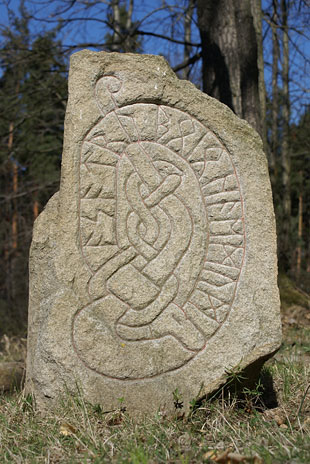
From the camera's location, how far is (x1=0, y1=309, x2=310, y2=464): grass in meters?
1.96

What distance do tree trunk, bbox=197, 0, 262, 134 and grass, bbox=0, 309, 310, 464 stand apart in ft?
9.07

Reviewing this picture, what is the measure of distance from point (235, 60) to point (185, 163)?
2462 millimetres

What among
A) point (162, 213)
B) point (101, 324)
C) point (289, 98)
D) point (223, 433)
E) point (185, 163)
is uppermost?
point (289, 98)

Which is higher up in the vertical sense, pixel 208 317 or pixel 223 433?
pixel 208 317

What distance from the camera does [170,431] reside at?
228 centimetres

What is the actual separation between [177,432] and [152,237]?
0.96 metres

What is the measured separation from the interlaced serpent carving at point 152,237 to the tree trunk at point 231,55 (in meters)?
2.18

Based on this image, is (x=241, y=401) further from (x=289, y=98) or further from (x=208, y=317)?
(x=289, y=98)

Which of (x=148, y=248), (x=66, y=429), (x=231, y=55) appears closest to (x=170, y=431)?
(x=66, y=429)

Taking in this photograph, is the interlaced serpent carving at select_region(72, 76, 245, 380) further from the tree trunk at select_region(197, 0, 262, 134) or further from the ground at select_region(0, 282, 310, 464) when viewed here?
the tree trunk at select_region(197, 0, 262, 134)

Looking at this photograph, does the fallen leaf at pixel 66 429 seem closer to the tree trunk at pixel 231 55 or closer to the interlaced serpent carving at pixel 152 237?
the interlaced serpent carving at pixel 152 237

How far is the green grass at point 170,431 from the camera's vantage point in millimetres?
1972

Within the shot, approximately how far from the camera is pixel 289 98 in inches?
364

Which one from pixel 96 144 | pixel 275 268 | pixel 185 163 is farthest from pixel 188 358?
pixel 96 144
